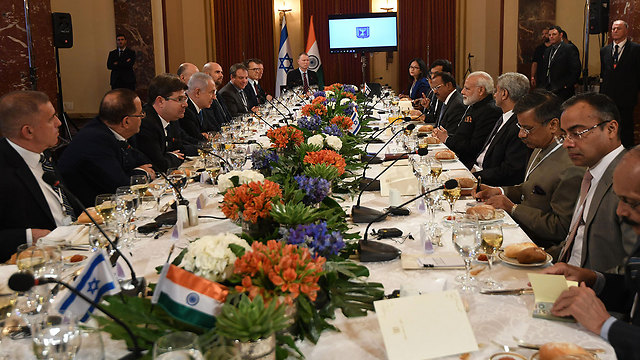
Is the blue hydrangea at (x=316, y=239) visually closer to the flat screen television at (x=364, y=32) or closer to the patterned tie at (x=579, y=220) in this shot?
the patterned tie at (x=579, y=220)

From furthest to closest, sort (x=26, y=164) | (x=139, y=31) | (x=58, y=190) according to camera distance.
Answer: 1. (x=139, y=31)
2. (x=58, y=190)
3. (x=26, y=164)

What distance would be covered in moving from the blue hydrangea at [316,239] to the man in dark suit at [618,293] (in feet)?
1.93

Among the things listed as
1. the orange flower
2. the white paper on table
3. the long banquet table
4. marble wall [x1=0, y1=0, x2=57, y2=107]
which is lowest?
the long banquet table

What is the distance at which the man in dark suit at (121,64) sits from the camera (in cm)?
1050

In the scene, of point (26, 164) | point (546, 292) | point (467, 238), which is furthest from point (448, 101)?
point (546, 292)

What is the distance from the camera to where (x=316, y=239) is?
1.63 m

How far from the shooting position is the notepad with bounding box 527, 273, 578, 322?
166 cm

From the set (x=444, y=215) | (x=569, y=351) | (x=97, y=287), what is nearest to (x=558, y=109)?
(x=444, y=215)

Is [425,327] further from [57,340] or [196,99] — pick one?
[196,99]

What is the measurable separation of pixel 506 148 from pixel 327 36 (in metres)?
9.07

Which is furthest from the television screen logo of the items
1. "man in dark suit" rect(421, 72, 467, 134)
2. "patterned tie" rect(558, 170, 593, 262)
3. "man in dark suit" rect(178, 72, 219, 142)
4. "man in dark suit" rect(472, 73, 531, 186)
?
"patterned tie" rect(558, 170, 593, 262)

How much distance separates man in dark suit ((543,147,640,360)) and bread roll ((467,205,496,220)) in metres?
0.64

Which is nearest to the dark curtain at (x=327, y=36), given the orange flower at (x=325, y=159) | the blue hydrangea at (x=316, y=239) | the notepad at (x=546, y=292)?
the orange flower at (x=325, y=159)

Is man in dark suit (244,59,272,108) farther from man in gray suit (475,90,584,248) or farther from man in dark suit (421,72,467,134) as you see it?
man in gray suit (475,90,584,248)
